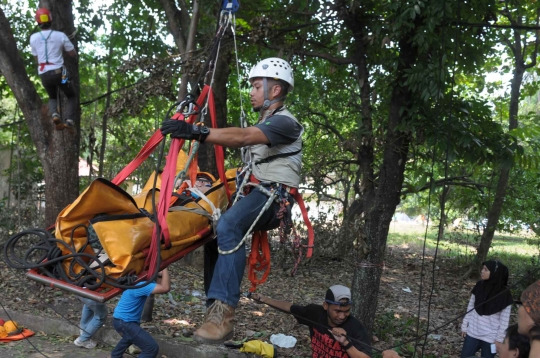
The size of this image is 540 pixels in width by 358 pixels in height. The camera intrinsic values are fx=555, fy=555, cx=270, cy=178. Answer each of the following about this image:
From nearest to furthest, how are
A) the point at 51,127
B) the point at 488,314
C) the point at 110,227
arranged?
the point at 110,227
the point at 488,314
the point at 51,127

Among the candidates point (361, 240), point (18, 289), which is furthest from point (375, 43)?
point (18, 289)

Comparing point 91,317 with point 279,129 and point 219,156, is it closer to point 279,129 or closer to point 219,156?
point 219,156

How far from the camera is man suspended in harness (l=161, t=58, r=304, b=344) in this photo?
3.59m

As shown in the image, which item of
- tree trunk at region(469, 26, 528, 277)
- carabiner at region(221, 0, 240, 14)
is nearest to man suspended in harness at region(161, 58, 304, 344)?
carabiner at region(221, 0, 240, 14)

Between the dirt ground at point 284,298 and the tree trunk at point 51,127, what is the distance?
1343mm

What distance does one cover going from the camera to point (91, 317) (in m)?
6.32

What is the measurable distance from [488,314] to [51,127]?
19.2 ft

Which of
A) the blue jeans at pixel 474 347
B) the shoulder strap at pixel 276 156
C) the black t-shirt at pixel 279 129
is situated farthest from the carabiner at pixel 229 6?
the blue jeans at pixel 474 347

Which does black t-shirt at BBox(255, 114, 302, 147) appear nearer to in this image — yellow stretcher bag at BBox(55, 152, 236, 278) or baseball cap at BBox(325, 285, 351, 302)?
yellow stretcher bag at BBox(55, 152, 236, 278)

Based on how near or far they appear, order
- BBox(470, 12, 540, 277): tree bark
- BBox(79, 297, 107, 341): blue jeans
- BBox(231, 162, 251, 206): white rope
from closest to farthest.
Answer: BBox(231, 162, 251, 206): white rope → BBox(79, 297, 107, 341): blue jeans → BBox(470, 12, 540, 277): tree bark

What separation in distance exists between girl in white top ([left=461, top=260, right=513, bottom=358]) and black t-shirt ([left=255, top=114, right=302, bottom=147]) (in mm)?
3150

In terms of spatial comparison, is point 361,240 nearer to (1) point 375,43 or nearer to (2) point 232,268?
(1) point 375,43

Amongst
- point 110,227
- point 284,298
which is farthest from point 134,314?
point 284,298

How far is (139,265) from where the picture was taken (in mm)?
3387
